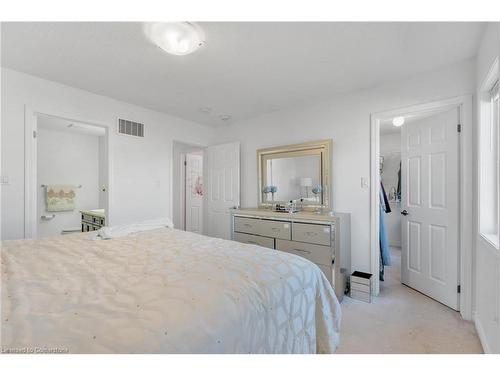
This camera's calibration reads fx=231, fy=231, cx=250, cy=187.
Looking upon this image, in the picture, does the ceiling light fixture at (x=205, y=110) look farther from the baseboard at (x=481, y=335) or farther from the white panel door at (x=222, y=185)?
the baseboard at (x=481, y=335)

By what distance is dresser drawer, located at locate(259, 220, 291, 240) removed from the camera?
2.74 metres

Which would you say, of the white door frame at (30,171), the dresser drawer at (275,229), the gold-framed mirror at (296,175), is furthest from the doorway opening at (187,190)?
the white door frame at (30,171)

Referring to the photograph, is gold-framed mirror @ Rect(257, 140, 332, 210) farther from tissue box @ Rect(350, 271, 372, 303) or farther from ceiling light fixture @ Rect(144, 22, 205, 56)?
ceiling light fixture @ Rect(144, 22, 205, 56)

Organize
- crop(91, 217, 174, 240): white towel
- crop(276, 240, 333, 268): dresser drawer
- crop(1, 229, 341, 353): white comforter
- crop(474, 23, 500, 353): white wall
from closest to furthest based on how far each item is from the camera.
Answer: crop(1, 229, 341, 353): white comforter → crop(474, 23, 500, 353): white wall → crop(91, 217, 174, 240): white towel → crop(276, 240, 333, 268): dresser drawer

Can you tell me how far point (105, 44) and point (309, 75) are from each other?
1.82m

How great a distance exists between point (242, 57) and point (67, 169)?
4.57 metres

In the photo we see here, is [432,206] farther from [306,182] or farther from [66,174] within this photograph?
[66,174]

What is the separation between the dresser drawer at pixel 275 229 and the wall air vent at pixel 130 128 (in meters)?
2.10

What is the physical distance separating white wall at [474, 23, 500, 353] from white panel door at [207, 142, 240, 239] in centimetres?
286

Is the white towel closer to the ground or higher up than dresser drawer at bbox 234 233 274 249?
higher up

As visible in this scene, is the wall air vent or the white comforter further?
the wall air vent

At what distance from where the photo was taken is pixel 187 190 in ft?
17.3

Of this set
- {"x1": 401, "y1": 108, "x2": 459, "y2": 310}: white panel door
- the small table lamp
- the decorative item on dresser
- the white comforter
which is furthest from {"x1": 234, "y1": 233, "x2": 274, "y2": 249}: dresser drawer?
the decorative item on dresser

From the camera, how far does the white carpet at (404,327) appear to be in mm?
1673
